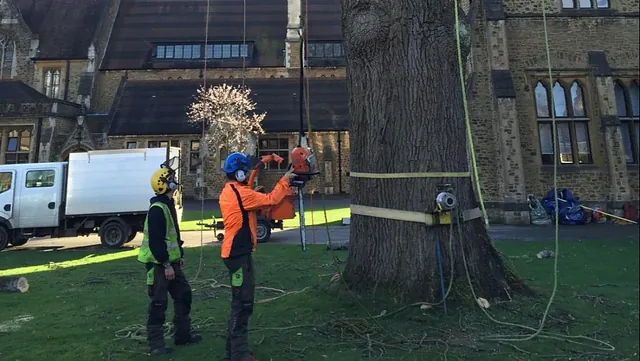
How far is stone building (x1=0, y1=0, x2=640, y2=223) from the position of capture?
1483cm

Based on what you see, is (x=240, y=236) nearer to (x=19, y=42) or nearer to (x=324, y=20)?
(x=324, y=20)

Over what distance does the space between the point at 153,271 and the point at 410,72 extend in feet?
10.0

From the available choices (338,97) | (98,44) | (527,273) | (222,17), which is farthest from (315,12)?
(527,273)

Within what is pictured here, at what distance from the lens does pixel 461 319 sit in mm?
3588

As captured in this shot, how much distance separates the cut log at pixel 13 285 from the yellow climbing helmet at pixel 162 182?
4179mm

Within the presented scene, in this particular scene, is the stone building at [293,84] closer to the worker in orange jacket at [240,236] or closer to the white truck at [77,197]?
the worker in orange jacket at [240,236]

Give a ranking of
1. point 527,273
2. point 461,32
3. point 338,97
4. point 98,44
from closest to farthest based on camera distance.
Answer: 1. point 461,32
2. point 527,273
3. point 338,97
4. point 98,44

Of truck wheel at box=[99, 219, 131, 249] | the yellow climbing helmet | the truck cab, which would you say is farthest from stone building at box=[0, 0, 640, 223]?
the truck cab

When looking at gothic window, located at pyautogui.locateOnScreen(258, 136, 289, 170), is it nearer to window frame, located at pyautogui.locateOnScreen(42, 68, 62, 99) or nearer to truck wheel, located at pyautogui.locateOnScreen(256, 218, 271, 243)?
truck wheel, located at pyautogui.locateOnScreen(256, 218, 271, 243)

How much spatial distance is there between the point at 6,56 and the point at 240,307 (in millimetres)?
42633

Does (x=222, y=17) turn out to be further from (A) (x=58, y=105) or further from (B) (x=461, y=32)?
(B) (x=461, y=32)

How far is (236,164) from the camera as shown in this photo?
329 cm

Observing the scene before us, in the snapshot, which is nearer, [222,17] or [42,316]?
[42,316]

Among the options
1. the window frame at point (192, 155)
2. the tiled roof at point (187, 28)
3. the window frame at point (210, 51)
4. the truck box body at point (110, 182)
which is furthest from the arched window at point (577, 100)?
the window frame at point (210, 51)
